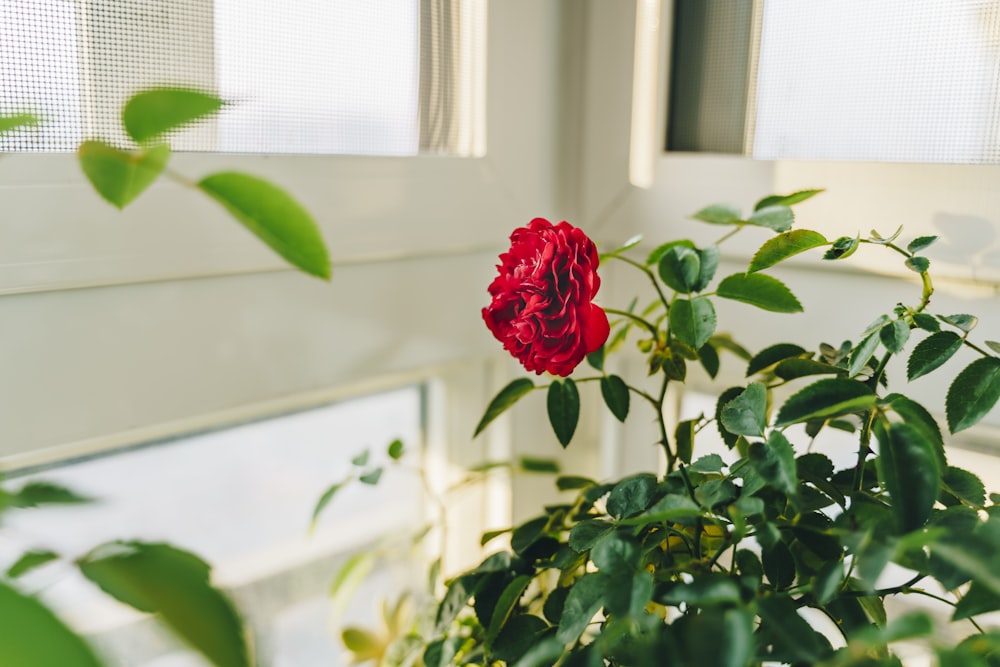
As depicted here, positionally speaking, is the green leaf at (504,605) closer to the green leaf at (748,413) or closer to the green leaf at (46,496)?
the green leaf at (748,413)

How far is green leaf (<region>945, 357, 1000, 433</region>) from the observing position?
0.50 m

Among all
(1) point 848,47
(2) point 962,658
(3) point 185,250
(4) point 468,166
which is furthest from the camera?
(4) point 468,166

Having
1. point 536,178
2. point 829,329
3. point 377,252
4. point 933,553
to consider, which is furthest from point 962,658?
point 536,178

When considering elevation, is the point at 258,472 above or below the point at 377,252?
below

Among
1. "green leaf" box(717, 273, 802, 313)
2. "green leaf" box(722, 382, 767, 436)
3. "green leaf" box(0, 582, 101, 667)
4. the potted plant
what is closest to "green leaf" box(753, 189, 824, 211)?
the potted plant

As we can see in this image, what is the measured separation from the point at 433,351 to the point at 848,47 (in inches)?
21.3

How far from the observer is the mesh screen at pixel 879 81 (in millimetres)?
727

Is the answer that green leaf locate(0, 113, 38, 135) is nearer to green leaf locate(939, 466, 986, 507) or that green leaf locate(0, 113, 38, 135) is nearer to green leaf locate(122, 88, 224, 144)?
green leaf locate(122, 88, 224, 144)

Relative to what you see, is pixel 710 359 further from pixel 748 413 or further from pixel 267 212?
pixel 267 212

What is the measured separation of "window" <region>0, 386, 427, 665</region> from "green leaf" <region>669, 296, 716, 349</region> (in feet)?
1.54

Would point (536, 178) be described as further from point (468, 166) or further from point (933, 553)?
point (933, 553)

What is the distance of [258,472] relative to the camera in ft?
2.94

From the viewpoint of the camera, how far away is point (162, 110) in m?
0.30

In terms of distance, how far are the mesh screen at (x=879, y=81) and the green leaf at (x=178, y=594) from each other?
76 cm
